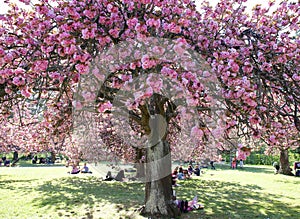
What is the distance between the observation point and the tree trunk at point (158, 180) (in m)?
7.85

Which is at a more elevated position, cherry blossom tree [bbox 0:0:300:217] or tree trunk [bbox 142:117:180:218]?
cherry blossom tree [bbox 0:0:300:217]

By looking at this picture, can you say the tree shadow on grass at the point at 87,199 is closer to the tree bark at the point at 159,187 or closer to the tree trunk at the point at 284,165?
the tree bark at the point at 159,187

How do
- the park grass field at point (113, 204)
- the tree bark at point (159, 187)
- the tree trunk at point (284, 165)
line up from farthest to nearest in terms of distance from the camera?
1. the tree trunk at point (284, 165)
2. the park grass field at point (113, 204)
3. the tree bark at point (159, 187)

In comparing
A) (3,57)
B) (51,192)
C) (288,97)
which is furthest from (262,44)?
(51,192)

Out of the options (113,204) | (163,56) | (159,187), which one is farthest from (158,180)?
(163,56)

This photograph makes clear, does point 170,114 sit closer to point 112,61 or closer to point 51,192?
point 112,61

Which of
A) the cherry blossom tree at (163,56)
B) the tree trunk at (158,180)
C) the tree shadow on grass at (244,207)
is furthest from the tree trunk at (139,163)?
the cherry blossom tree at (163,56)

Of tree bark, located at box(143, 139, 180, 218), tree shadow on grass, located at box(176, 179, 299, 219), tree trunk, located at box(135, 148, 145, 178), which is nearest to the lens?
tree bark, located at box(143, 139, 180, 218)

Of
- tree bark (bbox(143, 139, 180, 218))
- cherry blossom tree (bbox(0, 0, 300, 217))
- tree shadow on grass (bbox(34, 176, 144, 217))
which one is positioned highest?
A: cherry blossom tree (bbox(0, 0, 300, 217))

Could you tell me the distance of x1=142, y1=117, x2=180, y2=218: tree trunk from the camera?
7852 mm

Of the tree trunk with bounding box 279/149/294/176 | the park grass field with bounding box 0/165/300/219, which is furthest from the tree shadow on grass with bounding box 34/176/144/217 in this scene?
the tree trunk with bounding box 279/149/294/176

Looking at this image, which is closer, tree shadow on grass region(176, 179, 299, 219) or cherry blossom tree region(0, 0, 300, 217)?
cherry blossom tree region(0, 0, 300, 217)

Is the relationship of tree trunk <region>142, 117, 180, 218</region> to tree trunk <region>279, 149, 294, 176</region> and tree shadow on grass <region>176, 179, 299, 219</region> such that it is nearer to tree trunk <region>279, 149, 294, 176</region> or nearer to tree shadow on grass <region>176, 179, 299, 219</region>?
tree shadow on grass <region>176, 179, 299, 219</region>

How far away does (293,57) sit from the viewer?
636 cm
